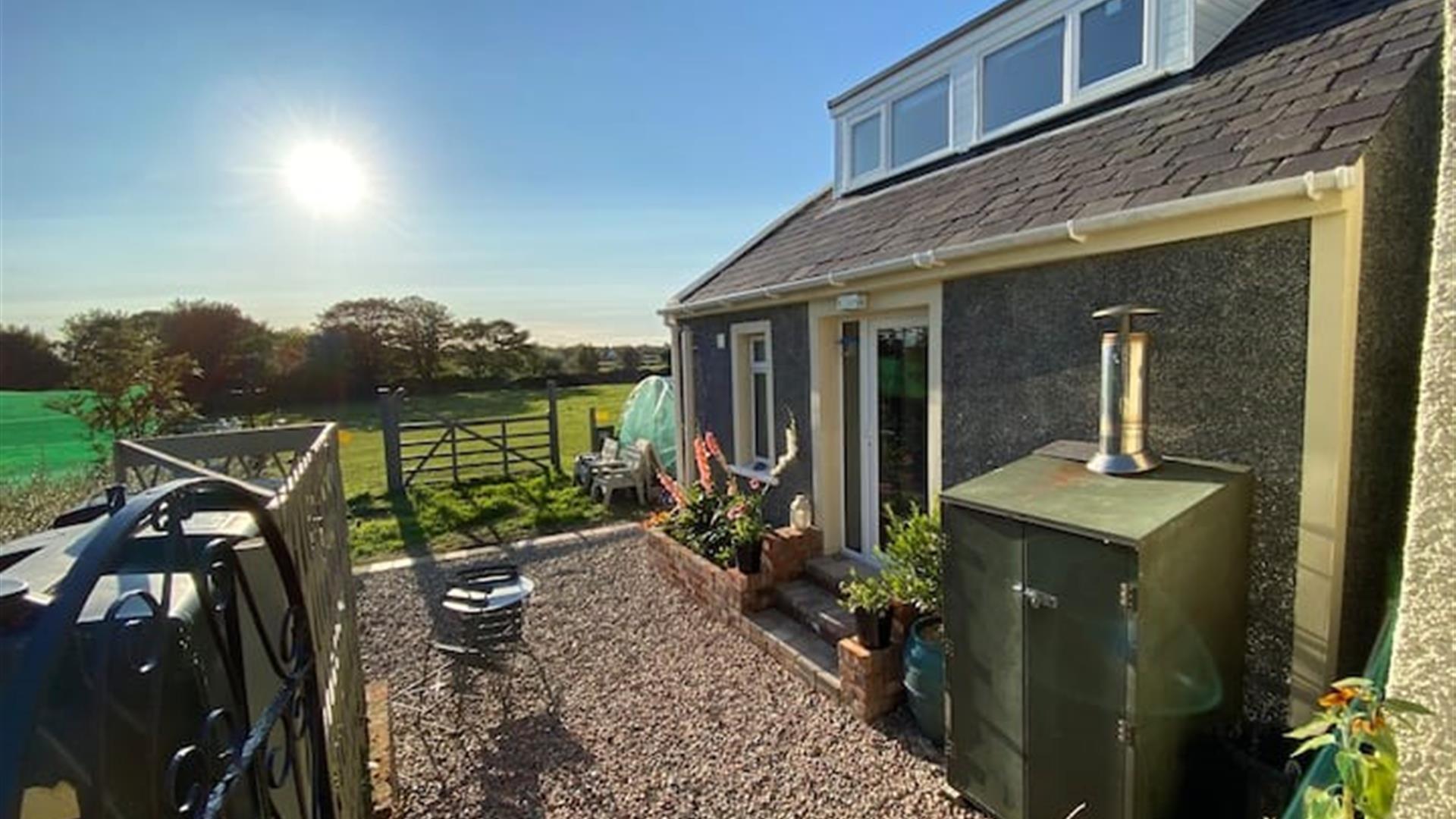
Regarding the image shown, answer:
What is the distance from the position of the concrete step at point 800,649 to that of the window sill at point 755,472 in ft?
5.76

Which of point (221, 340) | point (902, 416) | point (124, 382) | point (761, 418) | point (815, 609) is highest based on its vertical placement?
point (221, 340)

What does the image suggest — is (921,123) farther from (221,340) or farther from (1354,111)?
(221,340)

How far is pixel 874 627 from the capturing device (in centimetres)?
499

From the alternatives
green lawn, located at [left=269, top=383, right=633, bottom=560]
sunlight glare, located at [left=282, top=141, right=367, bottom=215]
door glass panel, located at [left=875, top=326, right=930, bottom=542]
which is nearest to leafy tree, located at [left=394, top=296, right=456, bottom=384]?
green lawn, located at [left=269, top=383, right=633, bottom=560]

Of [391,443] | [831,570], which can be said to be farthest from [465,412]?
[831,570]

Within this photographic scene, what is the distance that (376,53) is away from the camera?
6.83 m

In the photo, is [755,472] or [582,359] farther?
[582,359]

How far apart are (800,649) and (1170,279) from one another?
13.0 ft

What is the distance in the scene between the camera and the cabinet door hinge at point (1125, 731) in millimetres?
3242

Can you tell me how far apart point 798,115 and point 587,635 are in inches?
322

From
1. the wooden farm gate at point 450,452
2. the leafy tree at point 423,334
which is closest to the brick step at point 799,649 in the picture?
the wooden farm gate at point 450,452

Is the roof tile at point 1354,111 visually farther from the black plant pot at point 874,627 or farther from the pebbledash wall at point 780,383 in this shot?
the pebbledash wall at point 780,383

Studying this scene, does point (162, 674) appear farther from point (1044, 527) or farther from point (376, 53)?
point (376, 53)

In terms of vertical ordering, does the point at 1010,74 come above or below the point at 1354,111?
above
